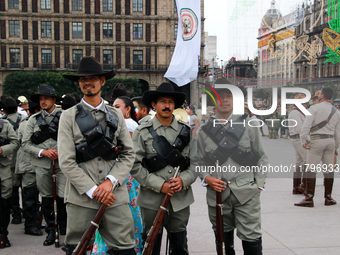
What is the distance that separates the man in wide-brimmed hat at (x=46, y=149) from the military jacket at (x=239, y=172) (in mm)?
2273

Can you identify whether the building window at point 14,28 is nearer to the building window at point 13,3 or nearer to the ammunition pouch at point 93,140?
the building window at point 13,3

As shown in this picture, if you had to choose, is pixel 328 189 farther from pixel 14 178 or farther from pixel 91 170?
pixel 14 178

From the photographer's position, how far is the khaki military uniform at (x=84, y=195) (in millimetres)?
3170

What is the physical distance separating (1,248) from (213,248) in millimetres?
2823

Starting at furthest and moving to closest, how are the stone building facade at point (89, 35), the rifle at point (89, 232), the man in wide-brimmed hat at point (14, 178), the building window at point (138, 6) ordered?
the building window at point (138, 6), the stone building facade at point (89, 35), the man in wide-brimmed hat at point (14, 178), the rifle at point (89, 232)

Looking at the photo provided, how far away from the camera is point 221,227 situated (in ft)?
11.5

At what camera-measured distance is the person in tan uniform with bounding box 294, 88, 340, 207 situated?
620cm

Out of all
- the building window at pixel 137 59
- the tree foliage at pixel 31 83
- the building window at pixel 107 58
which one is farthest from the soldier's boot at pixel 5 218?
the building window at pixel 137 59

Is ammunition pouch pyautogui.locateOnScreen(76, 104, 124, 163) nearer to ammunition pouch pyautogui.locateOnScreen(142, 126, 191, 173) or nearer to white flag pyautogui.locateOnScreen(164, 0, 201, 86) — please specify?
ammunition pouch pyautogui.locateOnScreen(142, 126, 191, 173)

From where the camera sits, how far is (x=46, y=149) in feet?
16.9

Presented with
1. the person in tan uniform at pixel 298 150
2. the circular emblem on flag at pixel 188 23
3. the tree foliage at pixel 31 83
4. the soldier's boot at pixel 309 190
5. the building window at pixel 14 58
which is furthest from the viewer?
the building window at pixel 14 58

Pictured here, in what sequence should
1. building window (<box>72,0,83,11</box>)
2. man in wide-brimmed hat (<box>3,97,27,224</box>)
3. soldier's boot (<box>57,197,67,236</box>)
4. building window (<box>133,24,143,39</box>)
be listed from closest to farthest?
soldier's boot (<box>57,197,67,236</box>) → man in wide-brimmed hat (<box>3,97,27,224</box>) → building window (<box>72,0,83,11</box>) → building window (<box>133,24,143,39</box>)

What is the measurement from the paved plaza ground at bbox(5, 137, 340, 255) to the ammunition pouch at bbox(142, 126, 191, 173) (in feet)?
4.99

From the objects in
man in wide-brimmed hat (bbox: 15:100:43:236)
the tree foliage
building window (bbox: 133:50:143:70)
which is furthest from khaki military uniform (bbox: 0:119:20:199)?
building window (bbox: 133:50:143:70)
